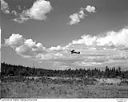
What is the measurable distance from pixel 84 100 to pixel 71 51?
13.8ft

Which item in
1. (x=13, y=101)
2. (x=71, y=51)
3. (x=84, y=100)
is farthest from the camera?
(x=71, y=51)

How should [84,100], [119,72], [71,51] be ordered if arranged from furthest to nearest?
Result: [119,72] → [71,51] → [84,100]

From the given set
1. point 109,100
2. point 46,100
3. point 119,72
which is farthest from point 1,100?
point 119,72

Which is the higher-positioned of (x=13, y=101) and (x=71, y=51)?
(x=71, y=51)

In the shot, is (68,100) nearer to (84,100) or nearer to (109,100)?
(84,100)

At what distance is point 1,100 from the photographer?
444 inches

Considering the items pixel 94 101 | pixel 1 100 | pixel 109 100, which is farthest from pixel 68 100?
pixel 1 100

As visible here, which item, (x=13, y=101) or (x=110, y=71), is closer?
(x=13, y=101)

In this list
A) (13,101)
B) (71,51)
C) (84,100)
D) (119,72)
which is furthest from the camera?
(119,72)

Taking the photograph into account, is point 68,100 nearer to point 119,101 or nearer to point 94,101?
point 94,101

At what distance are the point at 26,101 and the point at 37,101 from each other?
60cm

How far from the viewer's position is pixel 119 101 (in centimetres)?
1163

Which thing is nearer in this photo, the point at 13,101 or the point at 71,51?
the point at 13,101

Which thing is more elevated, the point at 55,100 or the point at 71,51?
the point at 71,51
